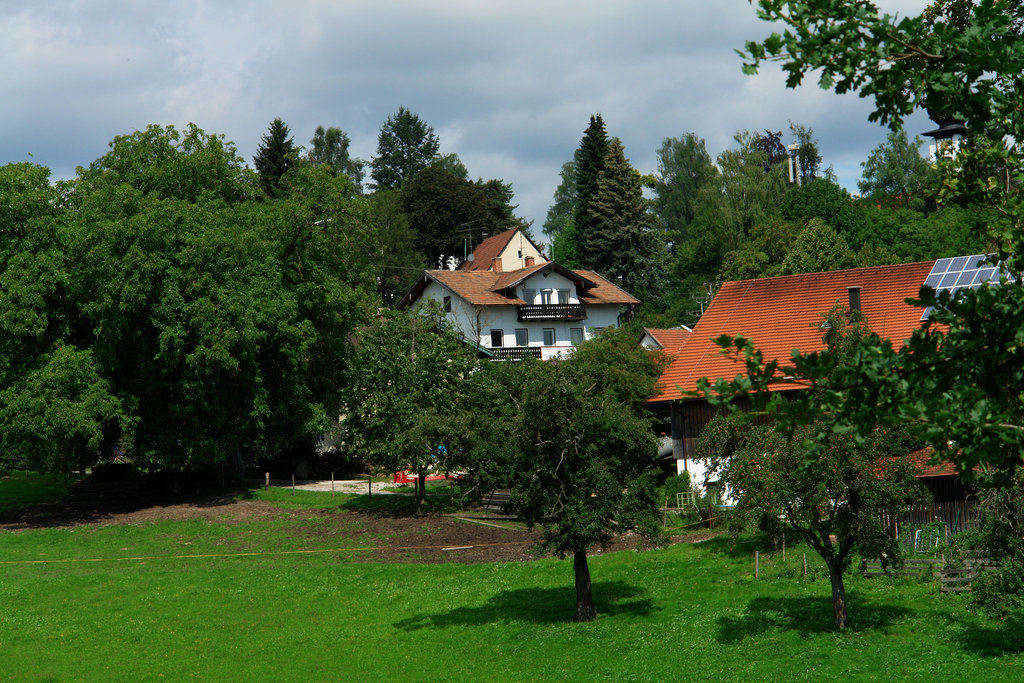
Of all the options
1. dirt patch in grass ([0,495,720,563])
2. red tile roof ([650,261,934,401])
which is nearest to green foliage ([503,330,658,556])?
dirt patch in grass ([0,495,720,563])

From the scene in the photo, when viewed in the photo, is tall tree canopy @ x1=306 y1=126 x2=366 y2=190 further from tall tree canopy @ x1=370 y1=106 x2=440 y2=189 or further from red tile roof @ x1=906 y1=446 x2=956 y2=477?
red tile roof @ x1=906 y1=446 x2=956 y2=477

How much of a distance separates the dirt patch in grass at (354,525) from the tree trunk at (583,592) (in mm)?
6268

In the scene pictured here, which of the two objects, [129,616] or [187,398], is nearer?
[129,616]

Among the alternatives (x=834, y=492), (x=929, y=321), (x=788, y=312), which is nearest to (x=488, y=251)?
(x=788, y=312)

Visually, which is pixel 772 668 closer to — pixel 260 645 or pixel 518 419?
pixel 518 419

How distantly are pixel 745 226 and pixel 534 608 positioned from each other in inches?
2891

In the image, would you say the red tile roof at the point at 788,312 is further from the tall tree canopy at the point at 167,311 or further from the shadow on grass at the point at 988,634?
the tall tree canopy at the point at 167,311

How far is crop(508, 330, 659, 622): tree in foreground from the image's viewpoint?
24406 millimetres

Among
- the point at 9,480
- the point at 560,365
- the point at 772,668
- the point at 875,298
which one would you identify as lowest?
the point at 772,668

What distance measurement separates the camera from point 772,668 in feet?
65.3

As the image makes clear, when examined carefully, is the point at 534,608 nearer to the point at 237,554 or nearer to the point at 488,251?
the point at 237,554

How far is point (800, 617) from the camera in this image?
23.7m

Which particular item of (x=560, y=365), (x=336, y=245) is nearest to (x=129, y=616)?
(x=560, y=365)

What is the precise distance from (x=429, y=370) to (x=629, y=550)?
13339mm
